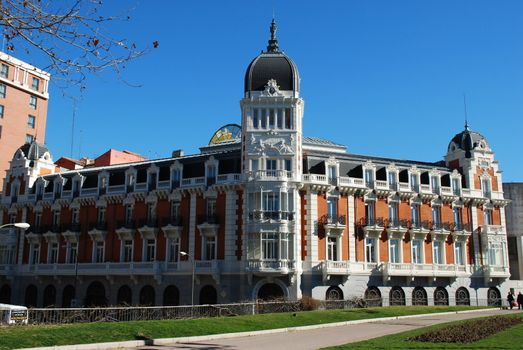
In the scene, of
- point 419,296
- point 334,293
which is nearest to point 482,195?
point 419,296

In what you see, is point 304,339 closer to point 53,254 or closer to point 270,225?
point 270,225

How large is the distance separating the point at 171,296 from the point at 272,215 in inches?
456

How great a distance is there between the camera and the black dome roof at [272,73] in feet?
162

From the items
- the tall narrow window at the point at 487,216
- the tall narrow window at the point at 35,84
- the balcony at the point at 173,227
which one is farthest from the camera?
the tall narrow window at the point at 35,84

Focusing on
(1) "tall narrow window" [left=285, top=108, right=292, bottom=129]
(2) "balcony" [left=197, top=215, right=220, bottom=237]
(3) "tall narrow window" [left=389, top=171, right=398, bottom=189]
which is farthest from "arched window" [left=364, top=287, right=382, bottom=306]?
(1) "tall narrow window" [left=285, top=108, right=292, bottom=129]

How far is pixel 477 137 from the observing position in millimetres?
57500

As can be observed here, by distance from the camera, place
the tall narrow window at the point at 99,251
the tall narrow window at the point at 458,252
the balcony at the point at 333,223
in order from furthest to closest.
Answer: the tall narrow window at the point at 99,251 < the tall narrow window at the point at 458,252 < the balcony at the point at 333,223

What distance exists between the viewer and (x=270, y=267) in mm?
45062

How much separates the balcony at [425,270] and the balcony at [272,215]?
1003cm

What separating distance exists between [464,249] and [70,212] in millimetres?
38881

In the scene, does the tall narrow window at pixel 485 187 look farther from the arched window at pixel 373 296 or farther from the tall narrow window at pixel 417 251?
the arched window at pixel 373 296

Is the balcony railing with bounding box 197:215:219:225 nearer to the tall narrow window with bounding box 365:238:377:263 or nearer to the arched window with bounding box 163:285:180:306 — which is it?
the arched window with bounding box 163:285:180:306

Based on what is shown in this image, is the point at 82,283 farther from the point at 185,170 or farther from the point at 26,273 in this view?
the point at 185,170

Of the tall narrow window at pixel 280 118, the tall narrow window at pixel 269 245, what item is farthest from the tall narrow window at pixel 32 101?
the tall narrow window at pixel 269 245
